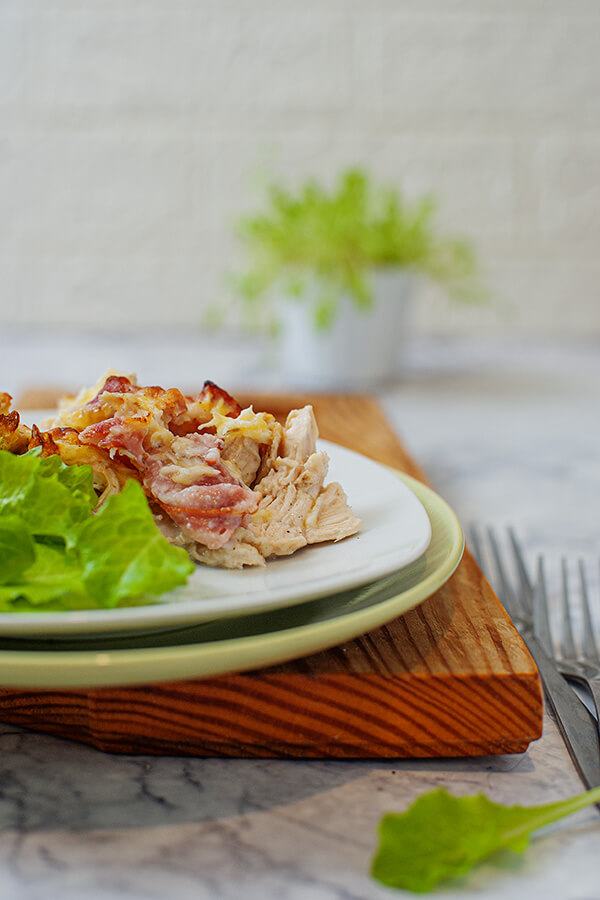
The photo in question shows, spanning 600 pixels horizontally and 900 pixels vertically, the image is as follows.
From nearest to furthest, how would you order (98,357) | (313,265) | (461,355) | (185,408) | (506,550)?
(185,408), (506,550), (313,265), (98,357), (461,355)

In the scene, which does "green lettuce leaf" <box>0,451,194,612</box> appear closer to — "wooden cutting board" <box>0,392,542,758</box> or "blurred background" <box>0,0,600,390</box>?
"wooden cutting board" <box>0,392,542,758</box>

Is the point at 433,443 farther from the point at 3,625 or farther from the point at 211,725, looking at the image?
the point at 3,625

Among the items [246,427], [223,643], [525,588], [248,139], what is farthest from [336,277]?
[223,643]

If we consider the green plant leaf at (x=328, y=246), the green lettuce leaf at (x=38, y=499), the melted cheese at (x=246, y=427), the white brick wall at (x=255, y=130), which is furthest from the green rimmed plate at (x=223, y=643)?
the white brick wall at (x=255, y=130)

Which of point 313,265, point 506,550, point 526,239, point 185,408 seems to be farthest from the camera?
point 526,239

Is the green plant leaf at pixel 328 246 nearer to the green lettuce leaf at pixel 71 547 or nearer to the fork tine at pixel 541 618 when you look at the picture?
the fork tine at pixel 541 618

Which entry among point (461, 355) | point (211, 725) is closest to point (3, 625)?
point (211, 725)
